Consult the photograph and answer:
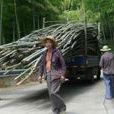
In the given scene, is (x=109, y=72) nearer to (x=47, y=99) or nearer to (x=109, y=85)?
(x=109, y=85)

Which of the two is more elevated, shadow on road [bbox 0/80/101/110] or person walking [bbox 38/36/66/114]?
person walking [bbox 38/36/66/114]

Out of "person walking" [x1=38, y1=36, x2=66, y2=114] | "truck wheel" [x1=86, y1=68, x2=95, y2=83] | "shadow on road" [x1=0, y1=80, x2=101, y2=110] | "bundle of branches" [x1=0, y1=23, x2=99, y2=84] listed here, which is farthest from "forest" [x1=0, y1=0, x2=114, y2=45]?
"person walking" [x1=38, y1=36, x2=66, y2=114]

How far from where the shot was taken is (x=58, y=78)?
11445 mm

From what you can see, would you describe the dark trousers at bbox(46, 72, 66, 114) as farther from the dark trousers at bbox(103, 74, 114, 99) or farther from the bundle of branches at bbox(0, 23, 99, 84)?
the dark trousers at bbox(103, 74, 114, 99)

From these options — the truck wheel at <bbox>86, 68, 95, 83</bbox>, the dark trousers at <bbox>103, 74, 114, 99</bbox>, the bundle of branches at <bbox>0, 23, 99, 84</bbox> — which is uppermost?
the bundle of branches at <bbox>0, 23, 99, 84</bbox>

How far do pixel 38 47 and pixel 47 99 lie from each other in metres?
1.65

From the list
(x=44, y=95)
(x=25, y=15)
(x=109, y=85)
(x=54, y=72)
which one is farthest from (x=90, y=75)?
(x=25, y=15)

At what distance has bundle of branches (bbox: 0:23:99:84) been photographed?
46.9 feet

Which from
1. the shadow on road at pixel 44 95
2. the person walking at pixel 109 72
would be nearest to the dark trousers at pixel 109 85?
the person walking at pixel 109 72

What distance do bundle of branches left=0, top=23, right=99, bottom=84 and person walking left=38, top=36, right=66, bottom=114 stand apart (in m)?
1.65

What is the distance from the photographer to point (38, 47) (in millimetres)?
15156

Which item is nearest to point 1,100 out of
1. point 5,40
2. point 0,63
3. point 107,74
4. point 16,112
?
point 0,63

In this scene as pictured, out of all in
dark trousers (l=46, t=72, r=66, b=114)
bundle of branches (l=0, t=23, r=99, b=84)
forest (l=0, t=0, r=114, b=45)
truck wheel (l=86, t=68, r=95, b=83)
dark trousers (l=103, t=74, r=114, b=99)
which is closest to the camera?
dark trousers (l=46, t=72, r=66, b=114)

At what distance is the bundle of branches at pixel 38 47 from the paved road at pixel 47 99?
2.37 feet
